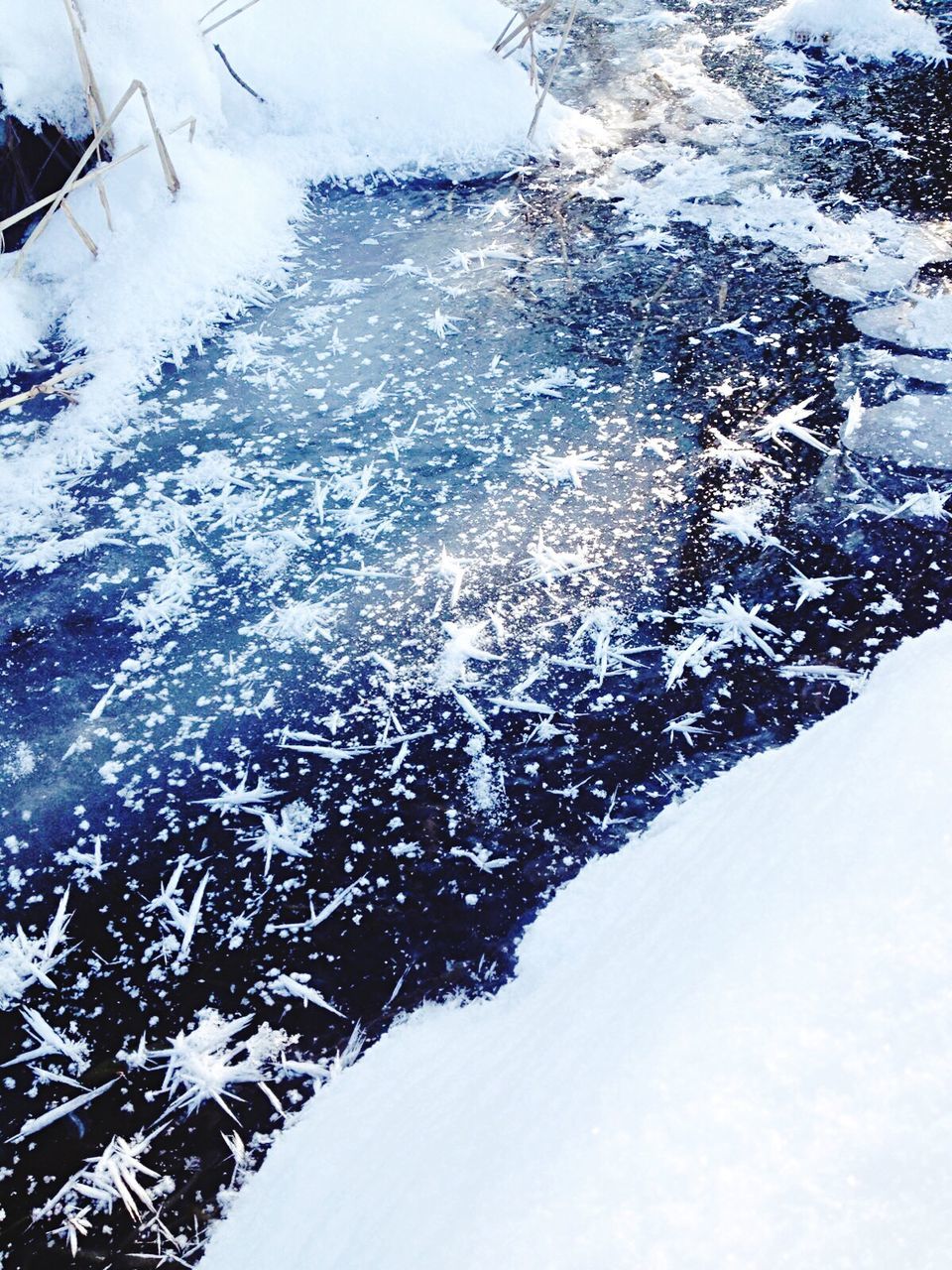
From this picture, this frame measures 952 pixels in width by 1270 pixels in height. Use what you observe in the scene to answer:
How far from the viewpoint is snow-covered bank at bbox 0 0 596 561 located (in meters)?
2.95

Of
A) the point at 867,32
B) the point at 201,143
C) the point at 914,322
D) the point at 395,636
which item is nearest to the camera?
the point at 395,636

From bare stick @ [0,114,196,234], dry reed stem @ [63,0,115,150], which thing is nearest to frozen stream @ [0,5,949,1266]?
bare stick @ [0,114,196,234]

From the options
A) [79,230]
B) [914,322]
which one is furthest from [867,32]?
[79,230]

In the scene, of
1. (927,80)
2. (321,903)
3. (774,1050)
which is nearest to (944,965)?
(774,1050)

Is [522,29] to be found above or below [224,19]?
below

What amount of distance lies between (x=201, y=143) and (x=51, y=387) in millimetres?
1620

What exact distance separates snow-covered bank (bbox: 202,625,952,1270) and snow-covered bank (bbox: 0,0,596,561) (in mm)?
1828

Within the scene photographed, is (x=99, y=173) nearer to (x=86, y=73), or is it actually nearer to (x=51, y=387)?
(x=86, y=73)

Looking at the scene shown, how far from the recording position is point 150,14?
3.49 metres

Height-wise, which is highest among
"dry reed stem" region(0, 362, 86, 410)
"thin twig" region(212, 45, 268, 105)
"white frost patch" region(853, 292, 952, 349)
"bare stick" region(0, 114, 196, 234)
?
"thin twig" region(212, 45, 268, 105)

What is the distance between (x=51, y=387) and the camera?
274 centimetres

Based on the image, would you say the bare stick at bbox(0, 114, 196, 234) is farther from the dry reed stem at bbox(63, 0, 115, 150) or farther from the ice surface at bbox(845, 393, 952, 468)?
the ice surface at bbox(845, 393, 952, 468)

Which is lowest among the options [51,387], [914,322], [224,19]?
[914,322]

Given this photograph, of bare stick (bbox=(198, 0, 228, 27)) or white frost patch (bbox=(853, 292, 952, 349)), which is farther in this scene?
bare stick (bbox=(198, 0, 228, 27))
